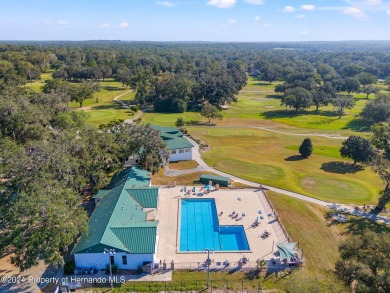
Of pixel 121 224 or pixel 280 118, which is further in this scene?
pixel 280 118

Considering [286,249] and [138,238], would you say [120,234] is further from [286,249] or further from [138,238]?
[286,249]

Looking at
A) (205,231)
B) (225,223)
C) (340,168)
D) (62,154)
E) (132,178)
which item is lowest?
(205,231)

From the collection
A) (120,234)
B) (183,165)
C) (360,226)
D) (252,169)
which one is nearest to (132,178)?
(120,234)

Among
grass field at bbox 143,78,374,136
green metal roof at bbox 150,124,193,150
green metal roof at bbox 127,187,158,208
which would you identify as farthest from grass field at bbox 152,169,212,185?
grass field at bbox 143,78,374,136

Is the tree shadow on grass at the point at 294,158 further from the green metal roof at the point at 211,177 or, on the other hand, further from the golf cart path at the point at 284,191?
the green metal roof at the point at 211,177

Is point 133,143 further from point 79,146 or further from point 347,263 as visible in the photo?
point 347,263

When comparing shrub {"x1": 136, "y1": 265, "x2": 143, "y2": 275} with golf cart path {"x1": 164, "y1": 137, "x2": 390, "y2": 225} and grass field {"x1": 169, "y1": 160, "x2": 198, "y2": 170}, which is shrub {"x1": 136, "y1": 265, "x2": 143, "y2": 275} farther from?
grass field {"x1": 169, "y1": 160, "x2": 198, "y2": 170}
